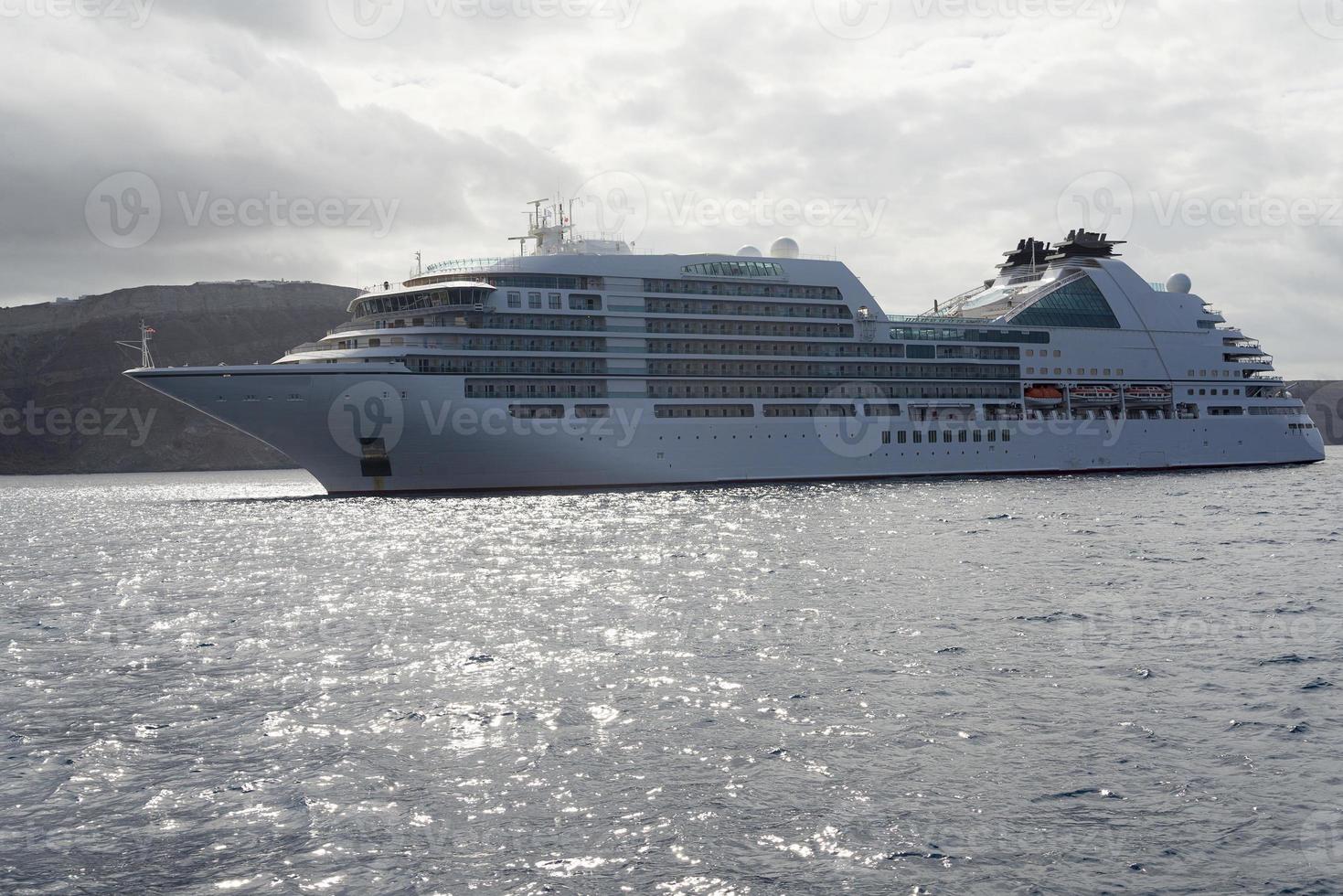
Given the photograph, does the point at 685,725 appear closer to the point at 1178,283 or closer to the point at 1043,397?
the point at 1043,397

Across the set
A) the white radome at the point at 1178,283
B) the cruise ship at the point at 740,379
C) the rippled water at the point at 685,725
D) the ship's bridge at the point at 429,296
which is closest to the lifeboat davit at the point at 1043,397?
the cruise ship at the point at 740,379

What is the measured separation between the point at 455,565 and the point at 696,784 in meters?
24.9

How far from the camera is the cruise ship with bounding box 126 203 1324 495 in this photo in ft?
220

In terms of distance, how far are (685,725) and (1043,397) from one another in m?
81.2

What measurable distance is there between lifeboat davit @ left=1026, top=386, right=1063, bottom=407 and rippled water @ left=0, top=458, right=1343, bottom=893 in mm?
54089

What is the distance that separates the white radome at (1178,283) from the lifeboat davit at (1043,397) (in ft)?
63.1

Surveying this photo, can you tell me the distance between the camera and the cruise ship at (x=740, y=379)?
6719 centimetres

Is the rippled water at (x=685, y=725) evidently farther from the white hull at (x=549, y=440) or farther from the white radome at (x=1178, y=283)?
the white radome at (x=1178, y=283)

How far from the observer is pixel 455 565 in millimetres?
38312

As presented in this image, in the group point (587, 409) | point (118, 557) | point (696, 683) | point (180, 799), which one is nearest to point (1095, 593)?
point (696, 683)

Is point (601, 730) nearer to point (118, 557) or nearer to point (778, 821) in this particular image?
point (778, 821)

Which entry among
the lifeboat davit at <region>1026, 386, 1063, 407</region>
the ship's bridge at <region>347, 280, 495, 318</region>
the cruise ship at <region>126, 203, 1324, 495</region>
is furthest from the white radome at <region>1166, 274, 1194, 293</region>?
the ship's bridge at <region>347, 280, 495, 318</region>

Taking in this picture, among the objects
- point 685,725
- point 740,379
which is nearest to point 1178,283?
point 740,379

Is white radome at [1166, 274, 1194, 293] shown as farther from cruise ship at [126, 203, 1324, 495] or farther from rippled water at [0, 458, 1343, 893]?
rippled water at [0, 458, 1343, 893]
